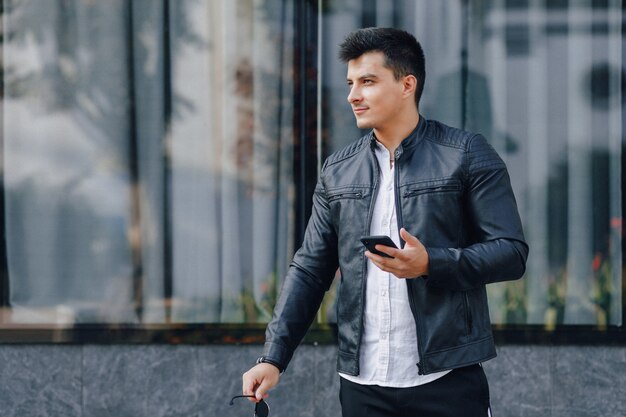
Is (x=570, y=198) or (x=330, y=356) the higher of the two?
(x=570, y=198)

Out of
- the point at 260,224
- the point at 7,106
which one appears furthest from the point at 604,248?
the point at 7,106

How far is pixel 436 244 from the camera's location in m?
2.90

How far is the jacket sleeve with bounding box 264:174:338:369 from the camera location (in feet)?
10.2

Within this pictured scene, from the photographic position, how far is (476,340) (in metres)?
2.92

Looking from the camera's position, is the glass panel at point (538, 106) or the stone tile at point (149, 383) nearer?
the stone tile at point (149, 383)

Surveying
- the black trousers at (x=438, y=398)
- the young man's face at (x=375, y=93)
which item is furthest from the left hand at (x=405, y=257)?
the young man's face at (x=375, y=93)

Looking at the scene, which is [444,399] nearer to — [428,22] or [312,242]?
[312,242]

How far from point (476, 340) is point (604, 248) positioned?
9.71 feet

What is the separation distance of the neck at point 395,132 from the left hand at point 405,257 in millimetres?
558

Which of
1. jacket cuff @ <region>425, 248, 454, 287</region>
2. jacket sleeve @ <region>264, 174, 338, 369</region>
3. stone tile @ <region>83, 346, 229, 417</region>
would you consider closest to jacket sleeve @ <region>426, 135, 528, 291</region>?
jacket cuff @ <region>425, 248, 454, 287</region>

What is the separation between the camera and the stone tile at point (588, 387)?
213 inches

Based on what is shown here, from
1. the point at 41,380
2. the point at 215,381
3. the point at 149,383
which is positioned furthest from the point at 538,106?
the point at 41,380

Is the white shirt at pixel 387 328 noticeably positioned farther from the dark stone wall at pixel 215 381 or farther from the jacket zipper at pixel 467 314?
the dark stone wall at pixel 215 381

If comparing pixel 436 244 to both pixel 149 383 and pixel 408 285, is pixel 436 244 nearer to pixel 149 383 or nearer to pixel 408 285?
pixel 408 285
